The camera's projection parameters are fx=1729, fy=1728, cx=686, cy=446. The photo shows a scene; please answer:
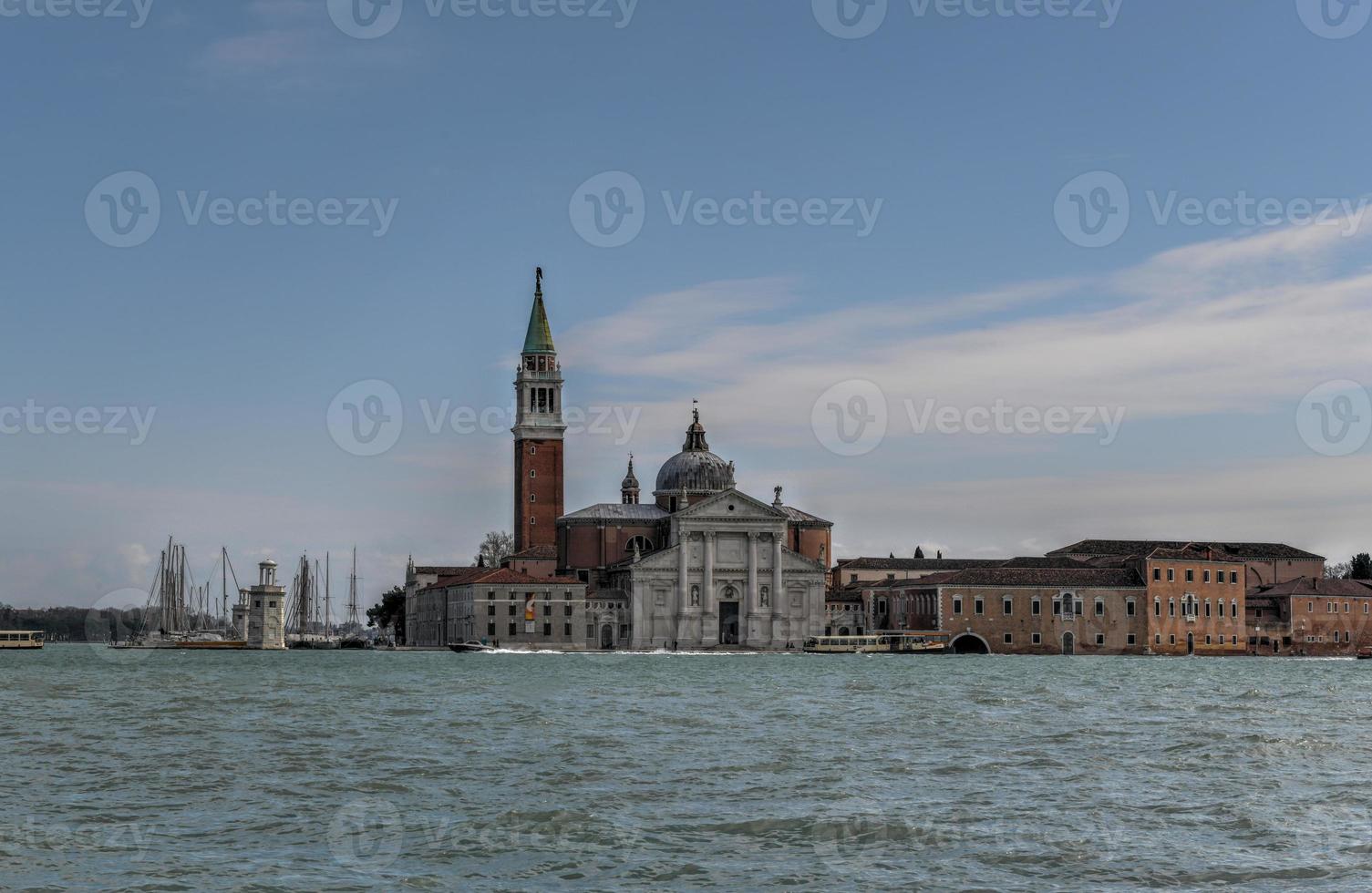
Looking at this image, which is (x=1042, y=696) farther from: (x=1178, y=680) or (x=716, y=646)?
(x=716, y=646)

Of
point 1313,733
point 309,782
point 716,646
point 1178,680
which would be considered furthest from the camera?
point 716,646

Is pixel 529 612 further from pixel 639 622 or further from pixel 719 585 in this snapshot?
pixel 719 585

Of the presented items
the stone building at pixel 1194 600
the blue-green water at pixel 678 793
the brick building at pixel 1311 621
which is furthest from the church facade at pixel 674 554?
the blue-green water at pixel 678 793

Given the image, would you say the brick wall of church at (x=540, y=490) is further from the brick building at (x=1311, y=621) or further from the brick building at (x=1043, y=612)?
the brick building at (x=1311, y=621)

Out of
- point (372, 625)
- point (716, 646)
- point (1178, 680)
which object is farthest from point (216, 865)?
point (372, 625)

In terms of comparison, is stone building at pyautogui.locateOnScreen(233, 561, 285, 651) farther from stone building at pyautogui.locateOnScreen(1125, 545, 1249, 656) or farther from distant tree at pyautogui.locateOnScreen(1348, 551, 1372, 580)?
distant tree at pyautogui.locateOnScreen(1348, 551, 1372, 580)

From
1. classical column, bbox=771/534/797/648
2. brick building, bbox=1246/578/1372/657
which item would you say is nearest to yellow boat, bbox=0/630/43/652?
classical column, bbox=771/534/797/648
